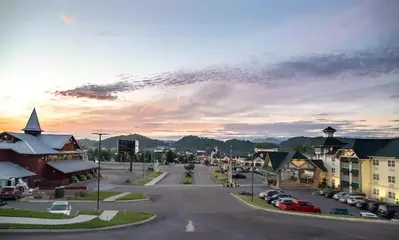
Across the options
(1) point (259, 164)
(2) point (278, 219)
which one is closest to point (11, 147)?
(2) point (278, 219)

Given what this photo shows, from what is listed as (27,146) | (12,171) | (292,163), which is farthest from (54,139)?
(292,163)

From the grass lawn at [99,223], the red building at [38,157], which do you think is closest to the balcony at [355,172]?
the grass lawn at [99,223]

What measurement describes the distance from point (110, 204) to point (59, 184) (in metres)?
20.8

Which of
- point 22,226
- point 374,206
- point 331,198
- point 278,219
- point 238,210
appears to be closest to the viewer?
point 22,226

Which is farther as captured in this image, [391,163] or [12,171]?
[12,171]

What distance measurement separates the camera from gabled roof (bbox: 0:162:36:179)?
4903 cm

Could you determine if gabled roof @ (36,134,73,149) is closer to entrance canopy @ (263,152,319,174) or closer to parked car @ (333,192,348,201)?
entrance canopy @ (263,152,319,174)

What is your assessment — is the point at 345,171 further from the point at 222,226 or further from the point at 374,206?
the point at 222,226

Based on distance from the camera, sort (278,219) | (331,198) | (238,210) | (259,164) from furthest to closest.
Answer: (259,164), (331,198), (238,210), (278,219)

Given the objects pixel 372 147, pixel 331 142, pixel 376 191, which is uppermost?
pixel 331 142

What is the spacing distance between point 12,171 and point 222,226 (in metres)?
35.9

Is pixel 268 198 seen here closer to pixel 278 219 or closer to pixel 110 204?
pixel 278 219

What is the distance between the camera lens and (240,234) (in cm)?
2416

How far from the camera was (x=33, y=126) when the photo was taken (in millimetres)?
71062
